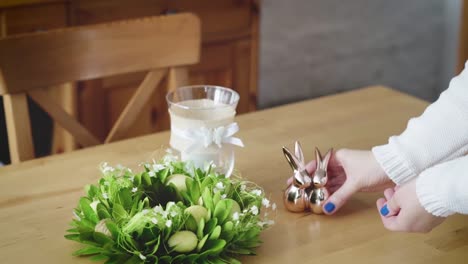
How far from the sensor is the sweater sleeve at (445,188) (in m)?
1.17

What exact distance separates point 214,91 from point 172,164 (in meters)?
0.23

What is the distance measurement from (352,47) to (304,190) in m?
2.97

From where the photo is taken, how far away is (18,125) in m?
1.67

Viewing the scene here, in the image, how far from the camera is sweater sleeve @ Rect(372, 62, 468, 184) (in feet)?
4.35

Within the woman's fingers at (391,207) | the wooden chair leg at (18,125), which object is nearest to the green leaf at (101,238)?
the woman's fingers at (391,207)

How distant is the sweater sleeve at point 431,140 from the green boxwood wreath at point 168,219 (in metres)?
0.24

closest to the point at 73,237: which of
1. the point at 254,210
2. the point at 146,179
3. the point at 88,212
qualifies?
the point at 88,212

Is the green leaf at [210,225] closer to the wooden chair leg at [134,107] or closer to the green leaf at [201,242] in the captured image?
the green leaf at [201,242]

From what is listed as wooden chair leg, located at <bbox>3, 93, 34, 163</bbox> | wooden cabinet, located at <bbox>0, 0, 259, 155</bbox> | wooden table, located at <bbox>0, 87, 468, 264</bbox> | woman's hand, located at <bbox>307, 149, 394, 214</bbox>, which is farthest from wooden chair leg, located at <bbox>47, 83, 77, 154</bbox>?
woman's hand, located at <bbox>307, 149, 394, 214</bbox>

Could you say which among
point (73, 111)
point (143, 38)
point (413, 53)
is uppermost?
→ point (143, 38)

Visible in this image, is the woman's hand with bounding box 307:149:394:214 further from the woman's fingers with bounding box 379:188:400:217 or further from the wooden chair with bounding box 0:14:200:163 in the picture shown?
the wooden chair with bounding box 0:14:200:163

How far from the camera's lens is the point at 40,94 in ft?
5.59

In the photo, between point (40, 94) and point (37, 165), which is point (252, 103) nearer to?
point (40, 94)

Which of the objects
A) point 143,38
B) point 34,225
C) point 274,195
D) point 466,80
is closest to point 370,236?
point 274,195
